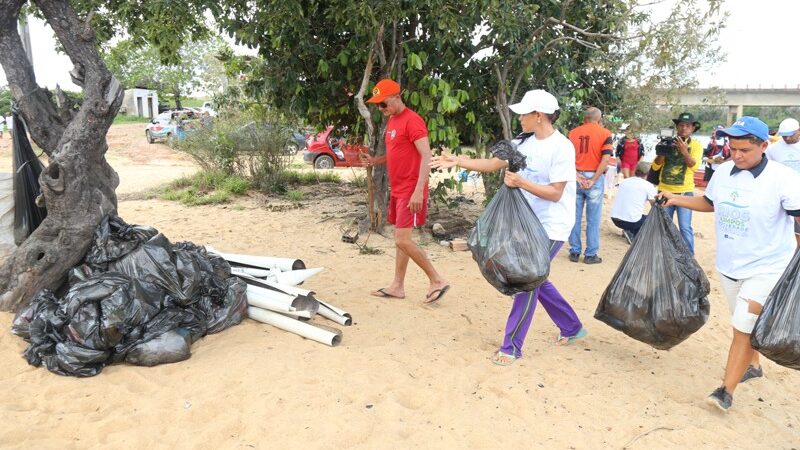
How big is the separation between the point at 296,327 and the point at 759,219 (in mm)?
2908

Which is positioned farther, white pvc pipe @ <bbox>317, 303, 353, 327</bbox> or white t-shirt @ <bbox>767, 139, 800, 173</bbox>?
white t-shirt @ <bbox>767, 139, 800, 173</bbox>

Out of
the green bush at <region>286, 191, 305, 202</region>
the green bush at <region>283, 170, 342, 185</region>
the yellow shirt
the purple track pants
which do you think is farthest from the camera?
the green bush at <region>283, 170, 342, 185</region>

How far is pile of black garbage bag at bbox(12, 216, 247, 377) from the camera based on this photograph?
333 cm

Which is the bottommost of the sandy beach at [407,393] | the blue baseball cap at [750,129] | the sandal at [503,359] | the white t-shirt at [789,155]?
the sandy beach at [407,393]

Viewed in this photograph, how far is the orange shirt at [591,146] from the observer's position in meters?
6.40

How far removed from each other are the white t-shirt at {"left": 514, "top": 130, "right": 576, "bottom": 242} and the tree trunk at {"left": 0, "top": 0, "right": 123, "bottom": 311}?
3.00 m

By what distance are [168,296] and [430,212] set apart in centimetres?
541

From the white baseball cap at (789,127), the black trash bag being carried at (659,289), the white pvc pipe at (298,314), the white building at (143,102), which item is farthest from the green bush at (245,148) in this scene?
the white building at (143,102)

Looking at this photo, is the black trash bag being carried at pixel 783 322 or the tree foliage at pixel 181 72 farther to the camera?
the tree foliage at pixel 181 72

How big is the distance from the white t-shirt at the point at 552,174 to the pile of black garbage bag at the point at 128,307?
2.21m

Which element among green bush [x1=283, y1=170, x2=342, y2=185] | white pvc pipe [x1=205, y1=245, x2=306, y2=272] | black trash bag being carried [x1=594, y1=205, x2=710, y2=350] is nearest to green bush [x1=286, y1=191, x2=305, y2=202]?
green bush [x1=283, y1=170, x2=342, y2=185]

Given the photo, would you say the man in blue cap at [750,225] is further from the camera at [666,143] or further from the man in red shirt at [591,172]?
the man in red shirt at [591,172]

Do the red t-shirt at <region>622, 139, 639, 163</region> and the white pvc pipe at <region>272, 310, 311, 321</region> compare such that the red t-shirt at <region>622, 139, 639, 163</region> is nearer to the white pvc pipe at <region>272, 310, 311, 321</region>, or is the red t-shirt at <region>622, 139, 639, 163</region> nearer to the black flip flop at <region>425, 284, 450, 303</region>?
the black flip flop at <region>425, 284, 450, 303</region>

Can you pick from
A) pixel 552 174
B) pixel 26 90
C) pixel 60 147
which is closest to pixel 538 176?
pixel 552 174
